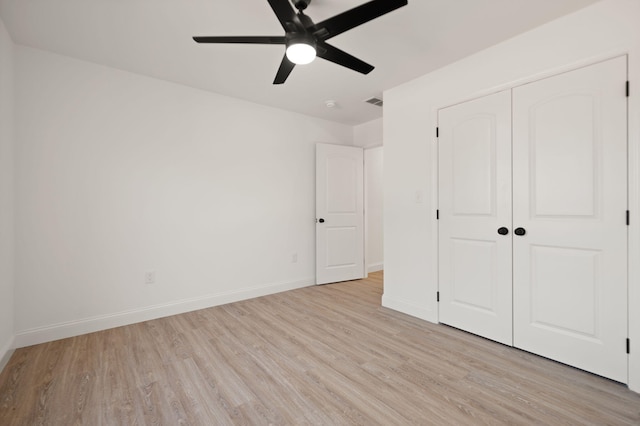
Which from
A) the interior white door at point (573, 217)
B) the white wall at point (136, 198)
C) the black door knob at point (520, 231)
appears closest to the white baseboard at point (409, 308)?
the interior white door at point (573, 217)

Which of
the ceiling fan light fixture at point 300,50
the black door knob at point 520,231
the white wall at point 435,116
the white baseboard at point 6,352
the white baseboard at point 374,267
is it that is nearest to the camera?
the ceiling fan light fixture at point 300,50

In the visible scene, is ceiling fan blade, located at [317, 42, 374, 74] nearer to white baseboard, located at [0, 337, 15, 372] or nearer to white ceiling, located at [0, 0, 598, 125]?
white ceiling, located at [0, 0, 598, 125]

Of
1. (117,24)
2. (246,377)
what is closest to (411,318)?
(246,377)

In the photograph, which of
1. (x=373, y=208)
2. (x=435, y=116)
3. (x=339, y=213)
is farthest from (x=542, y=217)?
(x=373, y=208)

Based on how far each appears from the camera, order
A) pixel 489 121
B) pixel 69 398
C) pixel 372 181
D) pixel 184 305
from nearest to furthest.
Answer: pixel 69 398 → pixel 489 121 → pixel 184 305 → pixel 372 181

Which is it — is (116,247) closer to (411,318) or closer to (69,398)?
(69,398)

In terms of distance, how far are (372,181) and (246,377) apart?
4.15 metres

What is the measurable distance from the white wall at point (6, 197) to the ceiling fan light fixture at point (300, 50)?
88.0 inches

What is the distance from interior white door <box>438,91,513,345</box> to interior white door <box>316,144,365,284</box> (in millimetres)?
1846

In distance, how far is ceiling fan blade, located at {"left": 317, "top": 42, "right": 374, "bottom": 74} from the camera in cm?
178

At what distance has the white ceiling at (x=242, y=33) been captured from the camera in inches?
77.6

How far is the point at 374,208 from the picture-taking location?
17.9 ft

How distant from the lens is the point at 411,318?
9.84 ft

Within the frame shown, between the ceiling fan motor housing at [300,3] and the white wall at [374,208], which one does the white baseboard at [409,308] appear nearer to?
the white wall at [374,208]
